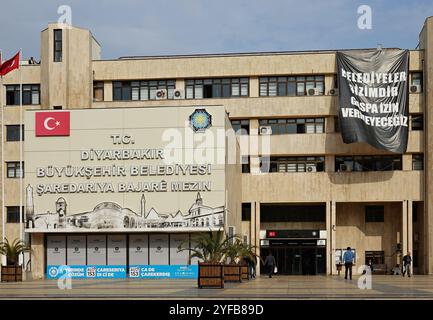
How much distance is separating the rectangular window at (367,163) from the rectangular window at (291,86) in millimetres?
5534

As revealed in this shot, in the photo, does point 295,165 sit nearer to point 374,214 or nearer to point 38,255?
point 374,214

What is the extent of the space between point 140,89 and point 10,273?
24034 millimetres

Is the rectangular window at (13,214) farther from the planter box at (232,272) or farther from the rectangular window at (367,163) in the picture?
the planter box at (232,272)

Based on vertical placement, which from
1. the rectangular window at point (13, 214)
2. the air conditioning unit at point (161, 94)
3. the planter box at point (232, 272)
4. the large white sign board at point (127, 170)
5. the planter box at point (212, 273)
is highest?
the air conditioning unit at point (161, 94)

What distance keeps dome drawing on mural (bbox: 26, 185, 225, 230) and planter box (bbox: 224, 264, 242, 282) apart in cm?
749

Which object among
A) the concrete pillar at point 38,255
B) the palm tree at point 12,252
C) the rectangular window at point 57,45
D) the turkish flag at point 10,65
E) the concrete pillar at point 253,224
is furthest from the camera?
the concrete pillar at point 253,224

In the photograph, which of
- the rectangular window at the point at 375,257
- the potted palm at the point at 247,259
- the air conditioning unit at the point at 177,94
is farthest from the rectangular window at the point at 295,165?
the potted palm at the point at 247,259

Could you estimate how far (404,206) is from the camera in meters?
60.3

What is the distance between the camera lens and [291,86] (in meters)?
62.3

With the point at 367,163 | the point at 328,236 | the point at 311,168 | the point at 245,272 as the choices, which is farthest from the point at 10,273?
the point at 367,163

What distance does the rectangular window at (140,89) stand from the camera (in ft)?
207
